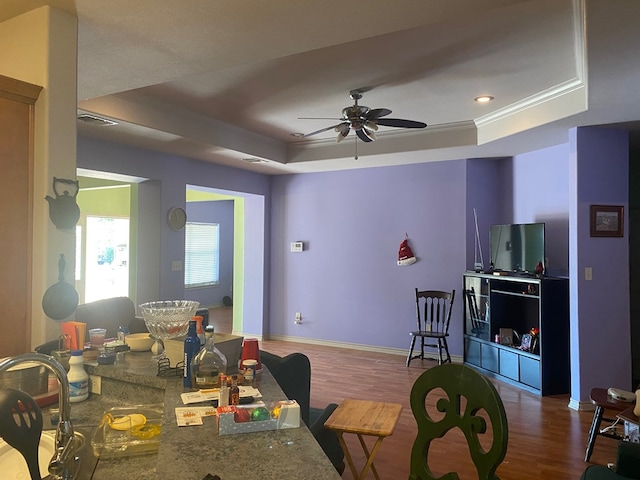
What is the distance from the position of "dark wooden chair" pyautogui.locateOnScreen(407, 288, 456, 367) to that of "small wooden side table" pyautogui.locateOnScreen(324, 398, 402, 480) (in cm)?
293

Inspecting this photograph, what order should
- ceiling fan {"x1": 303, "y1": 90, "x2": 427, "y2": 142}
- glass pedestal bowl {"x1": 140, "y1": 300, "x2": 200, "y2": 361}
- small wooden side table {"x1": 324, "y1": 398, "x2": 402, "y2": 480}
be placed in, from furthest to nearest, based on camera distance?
1. ceiling fan {"x1": 303, "y1": 90, "x2": 427, "y2": 142}
2. small wooden side table {"x1": 324, "y1": 398, "x2": 402, "y2": 480}
3. glass pedestal bowl {"x1": 140, "y1": 300, "x2": 200, "y2": 361}

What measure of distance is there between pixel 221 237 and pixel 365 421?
9195mm

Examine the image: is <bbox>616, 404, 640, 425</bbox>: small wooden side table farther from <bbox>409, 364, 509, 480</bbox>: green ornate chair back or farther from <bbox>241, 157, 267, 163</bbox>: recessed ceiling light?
<bbox>241, 157, 267, 163</bbox>: recessed ceiling light

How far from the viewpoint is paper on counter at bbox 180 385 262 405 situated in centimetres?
161

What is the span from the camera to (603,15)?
214 cm

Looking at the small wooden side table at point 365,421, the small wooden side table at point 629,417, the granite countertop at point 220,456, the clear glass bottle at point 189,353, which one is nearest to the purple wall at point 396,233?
the small wooden side table at point 629,417

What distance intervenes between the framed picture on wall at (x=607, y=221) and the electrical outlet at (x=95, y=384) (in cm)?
392

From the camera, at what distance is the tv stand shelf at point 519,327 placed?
436cm

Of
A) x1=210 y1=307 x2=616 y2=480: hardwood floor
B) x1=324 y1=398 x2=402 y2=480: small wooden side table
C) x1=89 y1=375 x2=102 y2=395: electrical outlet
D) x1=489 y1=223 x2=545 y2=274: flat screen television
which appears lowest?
x1=210 y1=307 x2=616 y2=480: hardwood floor

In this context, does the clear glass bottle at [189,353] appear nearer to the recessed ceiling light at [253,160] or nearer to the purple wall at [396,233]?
the purple wall at [396,233]

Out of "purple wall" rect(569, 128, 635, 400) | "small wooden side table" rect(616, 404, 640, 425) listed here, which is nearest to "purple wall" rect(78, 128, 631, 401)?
"purple wall" rect(569, 128, 635, 400)

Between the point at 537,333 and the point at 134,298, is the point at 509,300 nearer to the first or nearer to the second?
the point at 537,333

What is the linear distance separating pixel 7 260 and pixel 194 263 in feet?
28.3

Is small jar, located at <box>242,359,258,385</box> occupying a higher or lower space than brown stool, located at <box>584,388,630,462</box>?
higher
